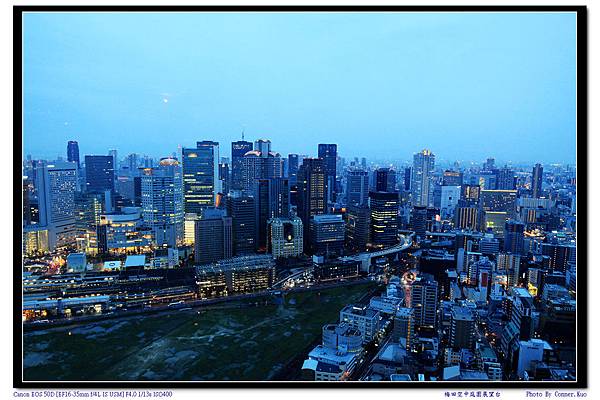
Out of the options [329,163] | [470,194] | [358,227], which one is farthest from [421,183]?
[329,163]

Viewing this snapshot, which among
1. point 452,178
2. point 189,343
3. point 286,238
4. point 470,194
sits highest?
point 452,178

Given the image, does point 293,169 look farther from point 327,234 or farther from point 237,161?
point 327,234

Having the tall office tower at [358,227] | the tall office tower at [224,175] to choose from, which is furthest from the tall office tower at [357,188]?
the tall office tower at [224,175]

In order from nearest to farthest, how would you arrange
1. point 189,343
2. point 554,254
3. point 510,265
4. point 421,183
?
point 189,343 → point 554,254 → point 510,265 → point 421,183

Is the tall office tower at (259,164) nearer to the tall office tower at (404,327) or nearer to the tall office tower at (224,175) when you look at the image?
the tall office tower at (224,175)

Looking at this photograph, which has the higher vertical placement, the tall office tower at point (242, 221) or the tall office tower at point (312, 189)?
the tall office tower at point (312, 189)

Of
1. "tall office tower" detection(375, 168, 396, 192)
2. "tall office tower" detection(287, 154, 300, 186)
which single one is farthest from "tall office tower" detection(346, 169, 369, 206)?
"tall office tower" detection(287, 154, 300, 186)
